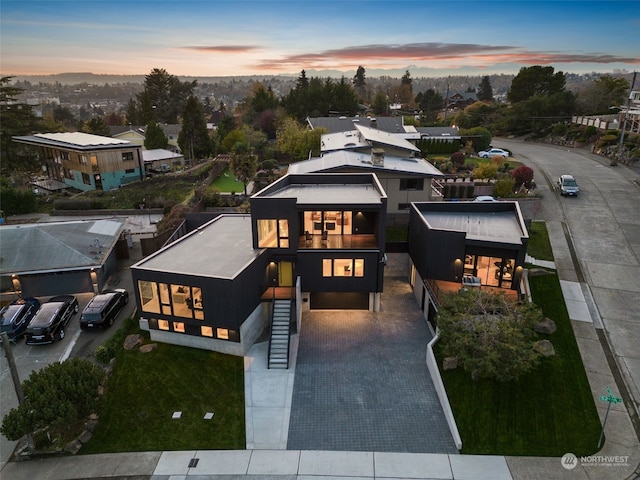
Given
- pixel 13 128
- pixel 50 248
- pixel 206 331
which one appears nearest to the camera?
pixel 206 331

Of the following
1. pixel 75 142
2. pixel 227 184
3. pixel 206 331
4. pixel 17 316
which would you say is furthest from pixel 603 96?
pixel 17 316

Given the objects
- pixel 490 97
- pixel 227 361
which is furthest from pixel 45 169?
pixel 490 97

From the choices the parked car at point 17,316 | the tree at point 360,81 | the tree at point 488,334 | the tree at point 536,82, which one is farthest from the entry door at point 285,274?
the tree at point 360,81

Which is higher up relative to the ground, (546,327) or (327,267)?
(327,267)

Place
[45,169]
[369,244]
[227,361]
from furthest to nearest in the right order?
1. [45,169]
2. [369,244]
3. [227,361]

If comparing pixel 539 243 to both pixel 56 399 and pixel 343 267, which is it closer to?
pixel 343 267

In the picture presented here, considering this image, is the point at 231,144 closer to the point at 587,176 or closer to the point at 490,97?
the point at 587,176

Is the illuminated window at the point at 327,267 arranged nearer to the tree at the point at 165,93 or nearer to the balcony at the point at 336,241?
the balcony at the point at 336,241

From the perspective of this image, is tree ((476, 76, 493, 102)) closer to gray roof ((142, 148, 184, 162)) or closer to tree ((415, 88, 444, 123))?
tree ((415, 88, 444, 123))
